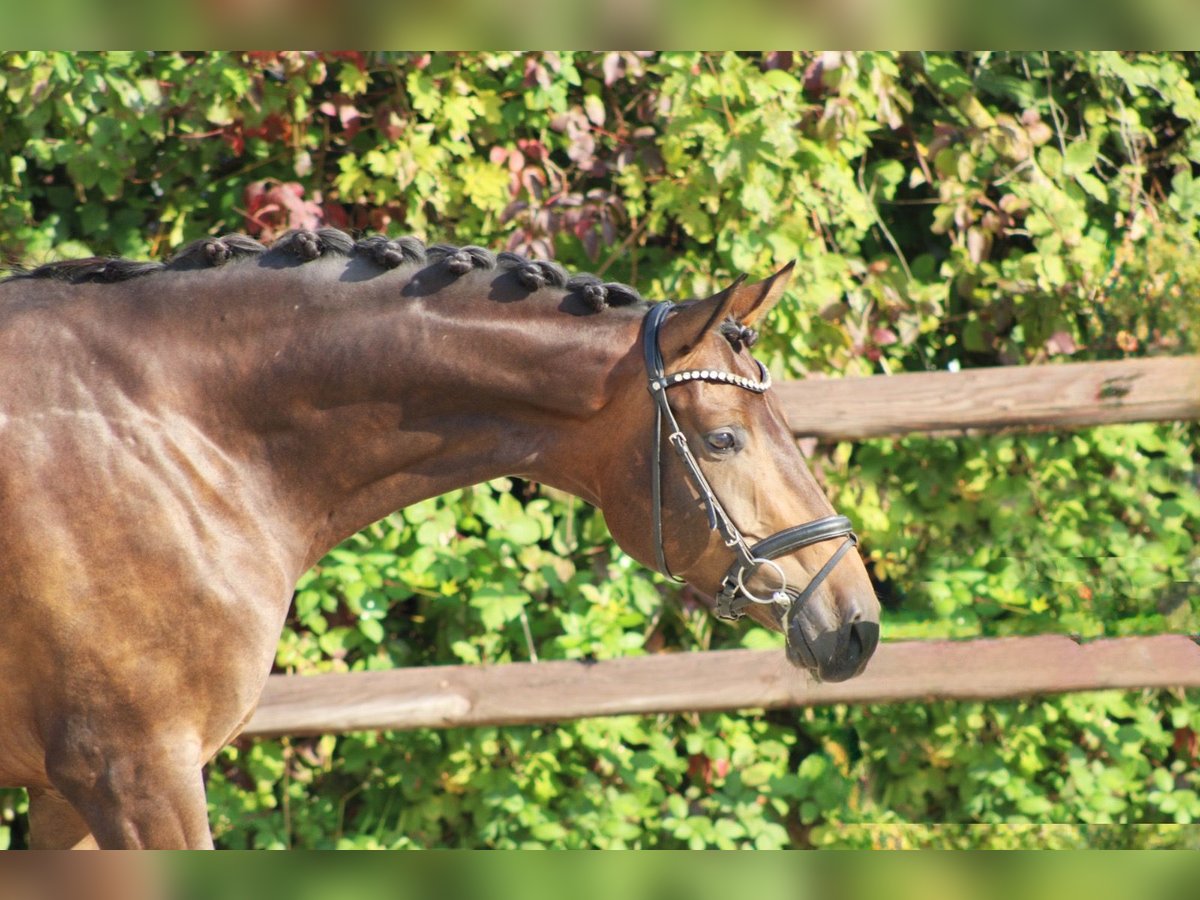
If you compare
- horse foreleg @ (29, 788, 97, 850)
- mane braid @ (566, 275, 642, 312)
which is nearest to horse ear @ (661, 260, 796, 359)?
mane braid @ (566, 275, 642, 312)

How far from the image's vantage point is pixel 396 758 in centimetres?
443

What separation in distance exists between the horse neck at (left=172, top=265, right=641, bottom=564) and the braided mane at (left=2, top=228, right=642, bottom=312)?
0.03 meters

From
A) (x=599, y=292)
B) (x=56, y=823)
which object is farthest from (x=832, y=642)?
(x=56, y=823)

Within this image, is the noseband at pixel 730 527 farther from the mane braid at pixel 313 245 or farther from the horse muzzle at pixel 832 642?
the mane braid at pixel 313 245

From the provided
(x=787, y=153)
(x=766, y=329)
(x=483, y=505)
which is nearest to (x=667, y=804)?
(x=483, y=505)

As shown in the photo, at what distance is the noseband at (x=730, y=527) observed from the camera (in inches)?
93.4

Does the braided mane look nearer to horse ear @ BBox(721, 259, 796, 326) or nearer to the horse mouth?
horse ear @ BBox(721, 259, 796, 326)

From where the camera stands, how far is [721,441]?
2400 mm

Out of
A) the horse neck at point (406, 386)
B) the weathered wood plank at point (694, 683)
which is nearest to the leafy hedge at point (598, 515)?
the weathered wood plank at point (694, 683)

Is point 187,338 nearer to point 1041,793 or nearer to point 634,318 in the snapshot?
point 634,318

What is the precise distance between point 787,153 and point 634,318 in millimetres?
2303

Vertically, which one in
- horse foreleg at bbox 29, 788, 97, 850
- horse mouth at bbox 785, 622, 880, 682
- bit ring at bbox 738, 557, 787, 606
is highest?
bit ring at bbox 738, 557, 787, 606

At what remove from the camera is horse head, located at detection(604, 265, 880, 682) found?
7.79ft

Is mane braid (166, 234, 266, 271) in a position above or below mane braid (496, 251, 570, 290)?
below
